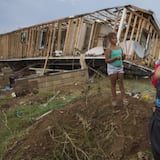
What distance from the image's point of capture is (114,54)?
5.69m

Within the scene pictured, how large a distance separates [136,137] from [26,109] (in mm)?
3916

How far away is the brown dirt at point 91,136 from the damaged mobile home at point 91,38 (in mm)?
7632

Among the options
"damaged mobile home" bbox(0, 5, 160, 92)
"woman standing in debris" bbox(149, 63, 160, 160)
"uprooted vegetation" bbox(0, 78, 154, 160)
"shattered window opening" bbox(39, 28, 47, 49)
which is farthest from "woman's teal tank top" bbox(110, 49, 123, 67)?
"shattered window opening" bbox(39, 28, 47, 49)

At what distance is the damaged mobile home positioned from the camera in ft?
43.5

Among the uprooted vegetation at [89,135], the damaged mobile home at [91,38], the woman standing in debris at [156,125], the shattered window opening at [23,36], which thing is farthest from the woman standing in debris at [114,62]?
the shattered window opening at [23,36]

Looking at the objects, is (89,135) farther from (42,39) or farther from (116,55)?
(42,39)

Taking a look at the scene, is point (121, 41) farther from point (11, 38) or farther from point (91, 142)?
point (11, 38)

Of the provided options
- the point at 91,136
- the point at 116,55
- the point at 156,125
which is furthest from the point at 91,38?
the point at 156,125

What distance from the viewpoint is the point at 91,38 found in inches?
613

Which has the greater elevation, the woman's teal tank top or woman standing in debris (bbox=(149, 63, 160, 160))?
the woman's teal tank top

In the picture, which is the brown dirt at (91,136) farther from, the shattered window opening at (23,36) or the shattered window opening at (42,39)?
the shattered window opening at (23,36)

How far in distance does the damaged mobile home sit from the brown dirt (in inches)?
300

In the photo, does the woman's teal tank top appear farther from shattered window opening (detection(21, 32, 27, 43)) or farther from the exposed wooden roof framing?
shattered window opening (detection(21, 32, 27, 43))

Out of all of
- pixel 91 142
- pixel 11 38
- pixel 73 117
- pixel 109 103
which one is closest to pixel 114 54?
pixel 109 103
